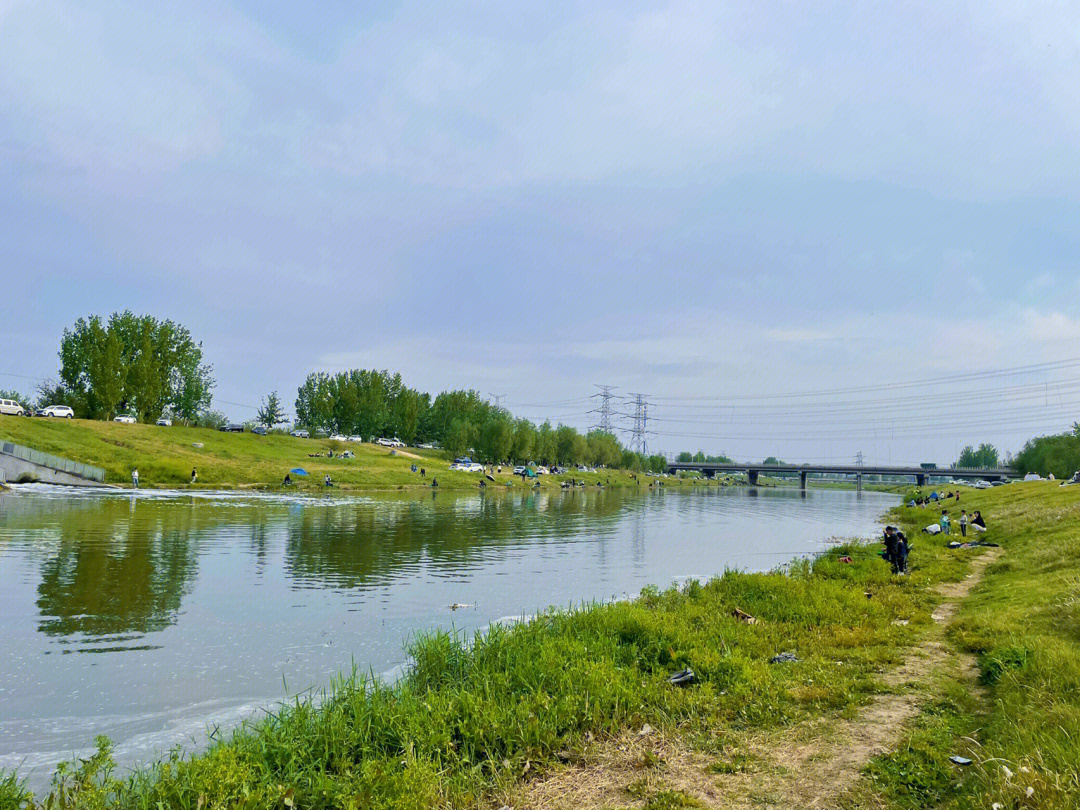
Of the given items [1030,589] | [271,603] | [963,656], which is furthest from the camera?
[271,603]

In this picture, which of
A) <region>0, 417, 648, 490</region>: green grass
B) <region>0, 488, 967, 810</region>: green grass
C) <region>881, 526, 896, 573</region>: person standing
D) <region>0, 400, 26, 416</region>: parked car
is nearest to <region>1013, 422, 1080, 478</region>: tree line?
<region>0, 417, 648, 490</region>: green grass

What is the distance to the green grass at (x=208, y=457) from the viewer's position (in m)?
84.6

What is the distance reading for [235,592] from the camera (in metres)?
25.7

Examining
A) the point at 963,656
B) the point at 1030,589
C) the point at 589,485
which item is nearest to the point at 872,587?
the point at 1030,589

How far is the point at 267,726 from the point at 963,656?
14.2m

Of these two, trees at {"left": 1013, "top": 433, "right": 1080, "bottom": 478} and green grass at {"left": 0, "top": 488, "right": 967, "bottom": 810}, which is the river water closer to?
green grass at {"left": 0, "top": 488, "right": 967, "bottom": 810}

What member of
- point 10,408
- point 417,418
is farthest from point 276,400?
point 10,408

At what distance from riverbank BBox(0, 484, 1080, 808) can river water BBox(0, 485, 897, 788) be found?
123 inches

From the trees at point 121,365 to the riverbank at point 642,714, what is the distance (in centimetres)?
12085

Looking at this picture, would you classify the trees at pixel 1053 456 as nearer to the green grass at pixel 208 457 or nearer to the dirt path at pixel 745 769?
the green grass at pixel 208 457

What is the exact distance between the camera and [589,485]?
16500 centimetres

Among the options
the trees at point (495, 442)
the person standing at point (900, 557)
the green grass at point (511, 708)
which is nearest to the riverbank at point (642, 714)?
the green grass at point (511, 708)

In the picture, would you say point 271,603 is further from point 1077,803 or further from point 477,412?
point 477,412

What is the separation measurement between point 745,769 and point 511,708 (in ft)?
12.3
